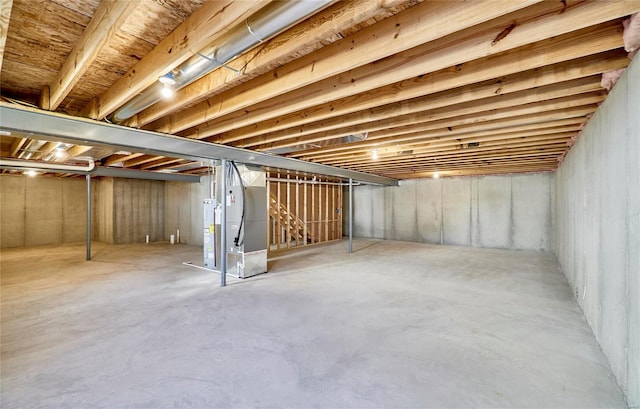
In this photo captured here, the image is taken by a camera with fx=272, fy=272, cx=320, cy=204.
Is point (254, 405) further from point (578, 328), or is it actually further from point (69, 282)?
point (69, 282)

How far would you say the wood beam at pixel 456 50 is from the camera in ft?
4.77

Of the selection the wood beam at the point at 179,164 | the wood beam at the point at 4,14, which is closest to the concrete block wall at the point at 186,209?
the wood beam at the point at 179,164

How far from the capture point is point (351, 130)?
3.62 meters

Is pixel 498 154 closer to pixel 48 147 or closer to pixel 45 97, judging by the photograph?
pixel 45 97

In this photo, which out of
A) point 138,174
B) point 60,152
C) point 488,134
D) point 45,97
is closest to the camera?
point 45,97

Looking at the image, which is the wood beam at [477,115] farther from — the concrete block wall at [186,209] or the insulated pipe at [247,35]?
the concrete block wall at [186,209]

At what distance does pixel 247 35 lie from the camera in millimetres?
1494

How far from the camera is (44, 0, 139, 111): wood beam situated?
1.46m

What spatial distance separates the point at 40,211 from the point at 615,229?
12.7 metres

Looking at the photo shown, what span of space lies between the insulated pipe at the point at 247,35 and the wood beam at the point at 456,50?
65 centimetres

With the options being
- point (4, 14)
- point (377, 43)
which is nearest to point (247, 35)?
point (377, 43)

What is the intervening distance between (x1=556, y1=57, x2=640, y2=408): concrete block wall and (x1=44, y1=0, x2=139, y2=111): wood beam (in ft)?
10.1

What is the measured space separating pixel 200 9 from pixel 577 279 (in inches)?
198

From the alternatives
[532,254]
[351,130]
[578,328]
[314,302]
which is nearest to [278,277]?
[314,302]
